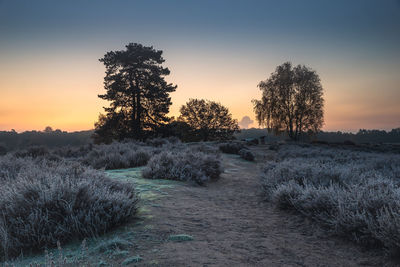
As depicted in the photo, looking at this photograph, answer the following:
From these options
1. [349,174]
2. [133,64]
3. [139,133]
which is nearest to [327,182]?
[349,174]

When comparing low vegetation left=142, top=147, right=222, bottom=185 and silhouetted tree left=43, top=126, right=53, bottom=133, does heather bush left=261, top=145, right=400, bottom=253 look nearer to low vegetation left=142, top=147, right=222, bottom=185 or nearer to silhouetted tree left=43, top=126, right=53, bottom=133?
low vegetation left=142, top=147, right=222, bottom=185

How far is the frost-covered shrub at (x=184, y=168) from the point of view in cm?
709

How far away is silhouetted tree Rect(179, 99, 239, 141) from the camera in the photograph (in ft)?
145

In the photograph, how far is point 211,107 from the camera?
151 feet

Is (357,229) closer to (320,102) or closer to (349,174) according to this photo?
(349,174)

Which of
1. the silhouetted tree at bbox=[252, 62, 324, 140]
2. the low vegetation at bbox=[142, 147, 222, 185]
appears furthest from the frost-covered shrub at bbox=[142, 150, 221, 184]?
the silhouetted tree at bbox=[252, 62, 324, 140]

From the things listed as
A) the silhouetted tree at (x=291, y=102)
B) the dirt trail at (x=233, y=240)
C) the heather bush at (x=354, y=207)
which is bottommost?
the dirt trail at (x=233, y=240)

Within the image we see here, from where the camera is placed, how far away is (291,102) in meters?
33.8

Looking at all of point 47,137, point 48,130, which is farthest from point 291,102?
point 48,130

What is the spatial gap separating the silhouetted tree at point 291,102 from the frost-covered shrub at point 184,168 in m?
27.8

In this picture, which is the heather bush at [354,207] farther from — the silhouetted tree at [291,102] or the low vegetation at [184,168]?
the silhouetted tree at [291,102]

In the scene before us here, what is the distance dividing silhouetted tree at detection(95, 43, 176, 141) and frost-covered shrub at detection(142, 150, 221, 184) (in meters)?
20.8

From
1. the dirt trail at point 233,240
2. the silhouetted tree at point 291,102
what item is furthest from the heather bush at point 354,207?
the silhouetted tree at point 291,102

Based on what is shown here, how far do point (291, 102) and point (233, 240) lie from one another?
111 feet
